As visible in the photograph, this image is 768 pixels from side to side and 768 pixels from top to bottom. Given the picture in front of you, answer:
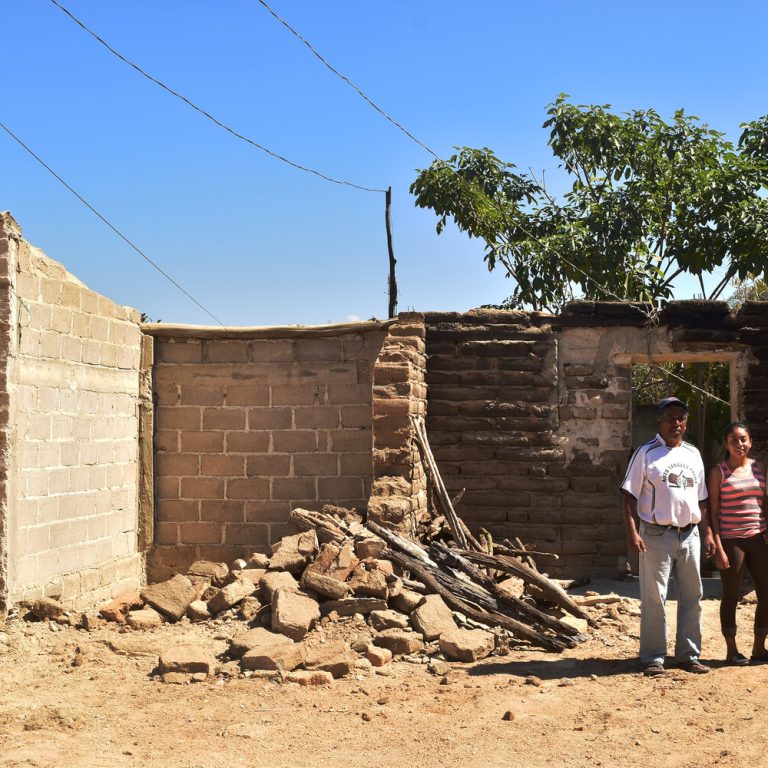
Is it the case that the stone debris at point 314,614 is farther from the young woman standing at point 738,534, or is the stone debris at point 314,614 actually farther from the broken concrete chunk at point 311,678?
the young woman standing at point 738,534

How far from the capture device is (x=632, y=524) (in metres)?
5.62

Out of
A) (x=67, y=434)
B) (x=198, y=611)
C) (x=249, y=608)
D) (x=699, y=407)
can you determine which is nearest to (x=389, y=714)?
(x=249, y=608)

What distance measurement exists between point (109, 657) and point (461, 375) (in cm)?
414

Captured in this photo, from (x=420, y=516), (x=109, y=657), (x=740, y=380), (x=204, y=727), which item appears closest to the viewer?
(x=204, y=727)

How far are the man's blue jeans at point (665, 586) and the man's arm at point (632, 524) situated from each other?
0.15 feet

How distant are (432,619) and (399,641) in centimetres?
34

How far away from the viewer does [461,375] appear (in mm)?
8883

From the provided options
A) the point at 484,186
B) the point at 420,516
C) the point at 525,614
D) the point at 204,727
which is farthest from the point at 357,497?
the point at 484,186

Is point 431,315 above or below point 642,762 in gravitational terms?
above

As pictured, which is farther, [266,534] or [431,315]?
[431,315]

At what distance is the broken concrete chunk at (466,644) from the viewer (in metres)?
5.91

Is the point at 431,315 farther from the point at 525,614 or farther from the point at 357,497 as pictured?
the point at 525,614

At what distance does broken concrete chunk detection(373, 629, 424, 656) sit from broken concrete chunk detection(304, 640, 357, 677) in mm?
327

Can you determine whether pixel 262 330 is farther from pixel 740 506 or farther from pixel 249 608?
pixel 740 506
